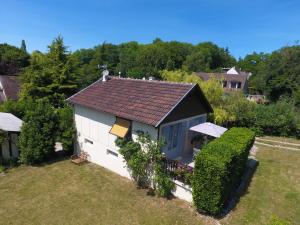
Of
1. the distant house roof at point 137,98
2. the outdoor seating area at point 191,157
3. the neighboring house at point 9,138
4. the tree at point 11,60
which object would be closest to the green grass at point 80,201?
the outdoor seating area at point 191,157

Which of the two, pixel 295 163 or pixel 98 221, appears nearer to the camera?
pixel 98 221

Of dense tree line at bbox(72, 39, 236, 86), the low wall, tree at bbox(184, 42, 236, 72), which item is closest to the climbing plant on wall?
the low wall

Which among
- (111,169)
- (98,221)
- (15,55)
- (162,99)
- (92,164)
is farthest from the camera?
(15,55)

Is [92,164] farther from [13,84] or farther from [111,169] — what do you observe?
[13,84]

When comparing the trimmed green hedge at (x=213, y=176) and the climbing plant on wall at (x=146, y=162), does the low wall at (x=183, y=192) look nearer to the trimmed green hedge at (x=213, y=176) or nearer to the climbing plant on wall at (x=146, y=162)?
the climbing plant on wall at (x=146, y=162)

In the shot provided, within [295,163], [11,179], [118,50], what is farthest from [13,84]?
[118,50]
